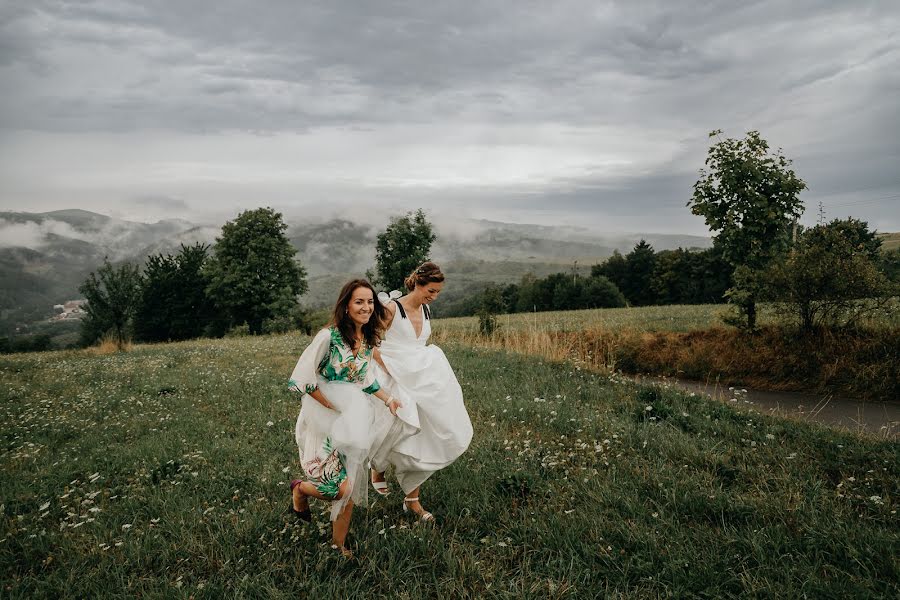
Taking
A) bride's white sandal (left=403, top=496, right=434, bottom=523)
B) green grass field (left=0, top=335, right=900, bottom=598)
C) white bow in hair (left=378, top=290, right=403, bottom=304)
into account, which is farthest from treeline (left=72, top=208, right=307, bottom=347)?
bride's white sandal (left=403, top=496, right=434, bottom=523)

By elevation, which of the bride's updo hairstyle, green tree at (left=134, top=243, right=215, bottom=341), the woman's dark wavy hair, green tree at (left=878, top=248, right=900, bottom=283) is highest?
green tree at (left=878, top=248, right=900, bottom=283)

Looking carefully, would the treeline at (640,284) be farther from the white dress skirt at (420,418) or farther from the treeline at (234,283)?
the white dress skirt at (420,418)

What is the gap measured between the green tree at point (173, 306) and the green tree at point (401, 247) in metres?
21.2

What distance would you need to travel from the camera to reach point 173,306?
192 ft

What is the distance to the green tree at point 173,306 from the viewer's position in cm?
5866

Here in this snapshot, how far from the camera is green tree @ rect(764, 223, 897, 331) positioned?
10.9m

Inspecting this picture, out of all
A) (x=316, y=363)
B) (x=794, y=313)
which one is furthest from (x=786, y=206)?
(x=316, y=363)

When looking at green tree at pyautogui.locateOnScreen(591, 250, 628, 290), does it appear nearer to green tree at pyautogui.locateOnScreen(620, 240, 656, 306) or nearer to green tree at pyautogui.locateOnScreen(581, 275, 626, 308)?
green tree at pyautogui.locateOnScreen(620, 240, 656, 306)

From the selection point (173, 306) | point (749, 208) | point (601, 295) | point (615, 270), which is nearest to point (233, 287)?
point (173, 306)

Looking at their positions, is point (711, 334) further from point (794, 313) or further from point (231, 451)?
point (231, 451)

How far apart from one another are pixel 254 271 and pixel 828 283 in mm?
48812

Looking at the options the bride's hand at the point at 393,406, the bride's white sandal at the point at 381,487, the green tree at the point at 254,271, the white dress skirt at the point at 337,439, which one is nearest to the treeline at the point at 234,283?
the green tree at the point at 254,271

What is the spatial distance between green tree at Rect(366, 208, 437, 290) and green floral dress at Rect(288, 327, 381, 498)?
5810 cm

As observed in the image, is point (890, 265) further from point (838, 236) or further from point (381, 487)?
point (381, 487)
